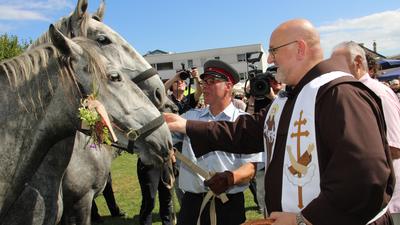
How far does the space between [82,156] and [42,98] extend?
1.61m

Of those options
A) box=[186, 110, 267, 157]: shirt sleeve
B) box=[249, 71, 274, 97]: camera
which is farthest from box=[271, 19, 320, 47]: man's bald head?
box=[249, 71, 274, 97]: camera

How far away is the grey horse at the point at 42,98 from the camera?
101 inches

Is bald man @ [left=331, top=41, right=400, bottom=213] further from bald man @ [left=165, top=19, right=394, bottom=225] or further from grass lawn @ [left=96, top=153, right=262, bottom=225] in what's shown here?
grass lawn @ [left=96, top=153, right=262, bottom=225]

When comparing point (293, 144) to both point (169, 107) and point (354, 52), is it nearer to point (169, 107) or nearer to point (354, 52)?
point (354, 52)

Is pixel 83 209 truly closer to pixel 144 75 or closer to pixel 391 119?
pixel 144 75

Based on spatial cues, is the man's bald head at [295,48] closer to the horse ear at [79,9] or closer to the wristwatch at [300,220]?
the wristwatch at [300,220]

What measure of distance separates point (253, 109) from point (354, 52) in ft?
7.44

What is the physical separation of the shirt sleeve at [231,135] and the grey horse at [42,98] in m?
0.59

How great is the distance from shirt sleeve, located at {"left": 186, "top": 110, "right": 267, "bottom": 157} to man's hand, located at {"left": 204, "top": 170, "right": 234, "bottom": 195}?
227 mm

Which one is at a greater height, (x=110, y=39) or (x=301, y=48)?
(x=110, y=39)

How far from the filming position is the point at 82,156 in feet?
13.5

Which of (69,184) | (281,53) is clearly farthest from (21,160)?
(281,53)

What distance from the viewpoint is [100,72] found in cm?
272

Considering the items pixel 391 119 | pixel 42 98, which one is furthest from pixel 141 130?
pixel 391 119
